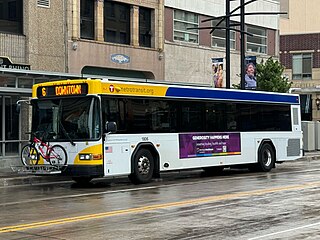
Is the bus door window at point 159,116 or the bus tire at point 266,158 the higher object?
the bus door window at point 159,116

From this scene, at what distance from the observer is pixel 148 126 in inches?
741

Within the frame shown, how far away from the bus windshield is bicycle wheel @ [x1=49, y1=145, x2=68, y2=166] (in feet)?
0.98

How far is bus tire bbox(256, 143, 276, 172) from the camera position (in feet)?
76.3

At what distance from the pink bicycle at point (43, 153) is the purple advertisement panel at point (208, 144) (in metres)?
4.12

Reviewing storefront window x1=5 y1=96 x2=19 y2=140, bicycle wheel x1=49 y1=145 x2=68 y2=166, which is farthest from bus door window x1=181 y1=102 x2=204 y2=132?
storefront window x1=5 y1=96 x2=19 y2=140

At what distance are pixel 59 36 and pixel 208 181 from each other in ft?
42.9

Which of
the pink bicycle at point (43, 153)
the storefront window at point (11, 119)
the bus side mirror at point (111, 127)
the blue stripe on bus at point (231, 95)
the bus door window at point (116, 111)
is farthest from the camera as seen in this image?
the storefront window at point (11, 119)

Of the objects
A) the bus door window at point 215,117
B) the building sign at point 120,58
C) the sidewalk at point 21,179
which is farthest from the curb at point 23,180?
the building sign at point 120,58

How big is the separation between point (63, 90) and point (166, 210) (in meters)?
6.90

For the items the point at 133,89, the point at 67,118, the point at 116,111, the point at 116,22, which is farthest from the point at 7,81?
the point at 116,22

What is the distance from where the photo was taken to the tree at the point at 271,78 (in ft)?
131

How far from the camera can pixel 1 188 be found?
18500 mm

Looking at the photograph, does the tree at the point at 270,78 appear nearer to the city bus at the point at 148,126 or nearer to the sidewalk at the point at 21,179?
the city bus at the point at 148,126

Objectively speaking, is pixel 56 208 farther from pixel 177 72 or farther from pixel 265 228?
pixel 177 72
